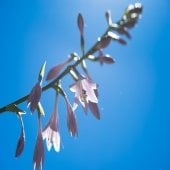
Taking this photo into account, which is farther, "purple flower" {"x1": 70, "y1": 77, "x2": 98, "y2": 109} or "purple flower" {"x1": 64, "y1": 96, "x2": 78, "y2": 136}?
"purple flower" {"x1": 64, "y1": 96, "x2": 78, "y2": 136}

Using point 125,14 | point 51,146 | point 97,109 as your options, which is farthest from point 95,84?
point 51,146

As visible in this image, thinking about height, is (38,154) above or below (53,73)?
below

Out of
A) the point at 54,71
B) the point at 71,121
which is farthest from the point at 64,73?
the point at 71,121

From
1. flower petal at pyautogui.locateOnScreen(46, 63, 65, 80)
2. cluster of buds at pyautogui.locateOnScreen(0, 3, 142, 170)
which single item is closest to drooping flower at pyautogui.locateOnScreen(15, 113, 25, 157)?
cluster of buds at pyautogui.locateOnScreen(0, 3, 142, 170)

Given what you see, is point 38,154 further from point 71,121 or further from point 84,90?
point 84,90

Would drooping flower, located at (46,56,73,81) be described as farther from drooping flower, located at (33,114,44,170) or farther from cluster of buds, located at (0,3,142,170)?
drooping flower, located at (33,114,44,170)

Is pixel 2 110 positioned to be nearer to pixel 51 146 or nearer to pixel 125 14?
pixel 51 146

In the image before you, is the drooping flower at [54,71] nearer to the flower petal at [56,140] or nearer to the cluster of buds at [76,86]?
the cluster of buds at [76,86]
